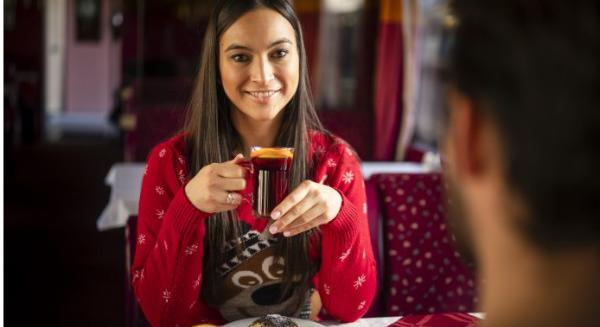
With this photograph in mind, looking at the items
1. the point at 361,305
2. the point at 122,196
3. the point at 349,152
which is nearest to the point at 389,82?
the point at 122,196

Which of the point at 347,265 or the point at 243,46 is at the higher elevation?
the point at 243,46

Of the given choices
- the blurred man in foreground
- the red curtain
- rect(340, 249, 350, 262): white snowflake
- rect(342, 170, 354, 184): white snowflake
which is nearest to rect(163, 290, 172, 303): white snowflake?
rect(340, 249, 350, 262): white snowflake

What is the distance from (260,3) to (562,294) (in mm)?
1326

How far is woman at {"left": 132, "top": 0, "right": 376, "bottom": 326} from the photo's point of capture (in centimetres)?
173

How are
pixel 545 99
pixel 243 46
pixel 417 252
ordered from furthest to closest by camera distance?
pixel 417 252 → pixel 243 46 → pixel 545 99

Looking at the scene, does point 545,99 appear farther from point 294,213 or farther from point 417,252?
point 417,252

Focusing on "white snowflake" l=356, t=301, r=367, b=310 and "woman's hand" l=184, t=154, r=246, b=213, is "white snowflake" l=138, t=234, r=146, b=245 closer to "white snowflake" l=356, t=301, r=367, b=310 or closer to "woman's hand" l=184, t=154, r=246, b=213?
"woman's hand" l=184, t=154, r=246, b=213

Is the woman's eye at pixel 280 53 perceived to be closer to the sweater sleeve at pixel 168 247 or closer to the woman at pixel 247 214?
the woman at pixel 247 214

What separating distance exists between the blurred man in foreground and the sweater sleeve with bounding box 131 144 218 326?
1046mm

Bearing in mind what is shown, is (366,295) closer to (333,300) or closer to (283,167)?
(333,300)

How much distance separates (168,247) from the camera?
5.48 ft

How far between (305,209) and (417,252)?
103 cm

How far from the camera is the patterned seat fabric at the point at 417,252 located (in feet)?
8.14

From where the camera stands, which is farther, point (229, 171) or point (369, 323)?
point (369, 323)
